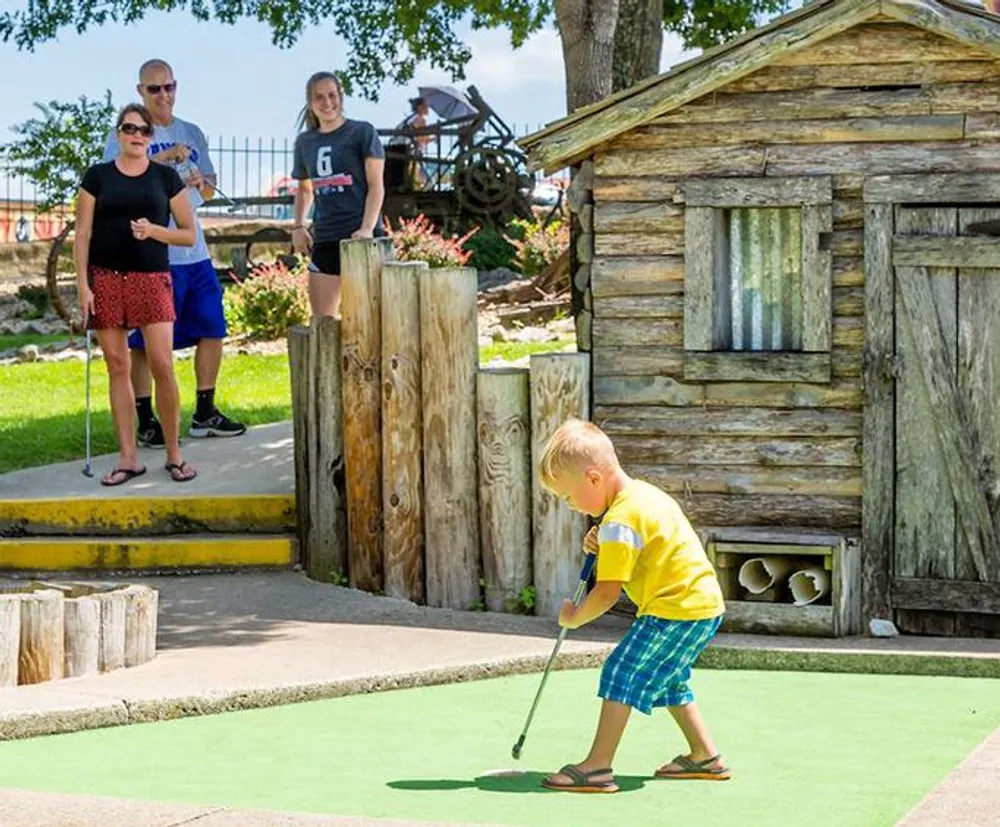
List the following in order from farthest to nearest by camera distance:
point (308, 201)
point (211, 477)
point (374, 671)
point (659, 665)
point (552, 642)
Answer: point (308, 201) → point (211, 477) → point (552, 642) → point (374, 671) → point (659, 665)

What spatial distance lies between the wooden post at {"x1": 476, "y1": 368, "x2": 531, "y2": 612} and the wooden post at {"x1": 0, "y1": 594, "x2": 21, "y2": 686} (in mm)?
2854

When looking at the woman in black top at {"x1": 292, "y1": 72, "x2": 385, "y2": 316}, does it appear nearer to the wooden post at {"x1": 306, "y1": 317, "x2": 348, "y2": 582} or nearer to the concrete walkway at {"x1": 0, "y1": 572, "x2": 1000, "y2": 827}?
the wooden post at {"x1": 306, "y1": 317, "x2": 348, "y2": 582}

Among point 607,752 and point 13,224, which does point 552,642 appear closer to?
point 607,752

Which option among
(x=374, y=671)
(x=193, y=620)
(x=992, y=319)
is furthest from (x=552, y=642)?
(x=992, y=319)

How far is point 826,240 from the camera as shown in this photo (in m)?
10.1

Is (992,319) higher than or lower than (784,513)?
higher

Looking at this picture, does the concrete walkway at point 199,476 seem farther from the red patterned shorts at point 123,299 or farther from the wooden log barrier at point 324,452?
the red patterned shorts at point 123,299

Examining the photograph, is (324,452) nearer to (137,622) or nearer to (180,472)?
(180,472)

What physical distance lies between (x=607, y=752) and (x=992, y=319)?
14.3ft

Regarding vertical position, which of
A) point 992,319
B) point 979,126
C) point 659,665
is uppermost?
point 979,126

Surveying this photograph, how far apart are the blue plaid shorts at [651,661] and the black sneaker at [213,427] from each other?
6850 millimetres

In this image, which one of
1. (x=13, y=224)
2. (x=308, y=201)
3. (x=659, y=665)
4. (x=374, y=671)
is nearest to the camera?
(x=659, y=665)

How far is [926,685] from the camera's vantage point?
8.62 metres

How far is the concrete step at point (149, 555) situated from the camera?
35.8 ft
